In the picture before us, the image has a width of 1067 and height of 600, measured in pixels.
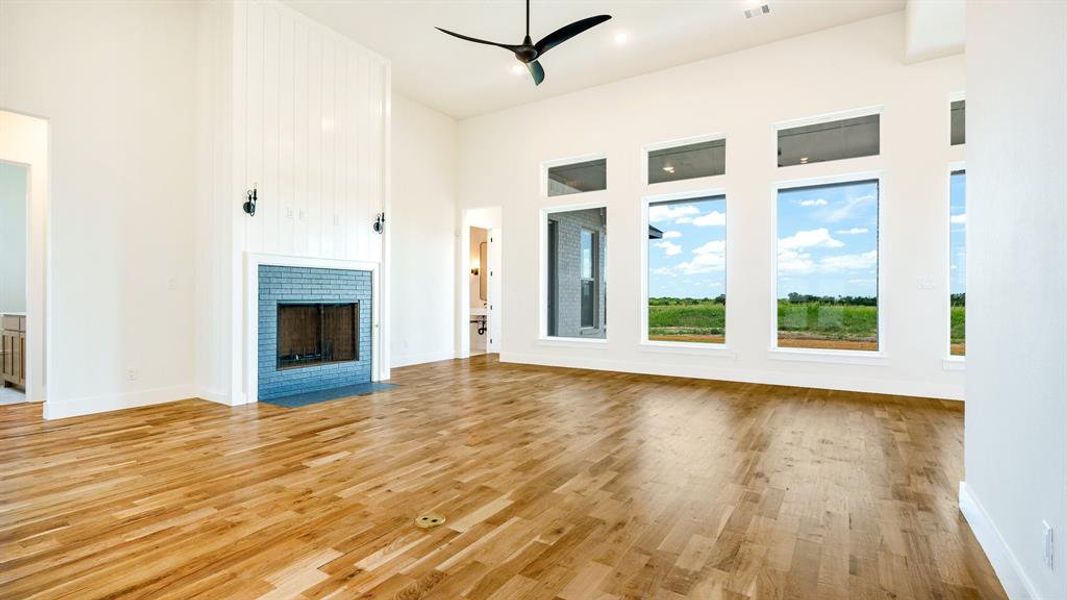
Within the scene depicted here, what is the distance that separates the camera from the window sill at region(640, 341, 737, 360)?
6.39 metres

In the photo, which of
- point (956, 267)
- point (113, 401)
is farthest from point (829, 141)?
point (113, 401)

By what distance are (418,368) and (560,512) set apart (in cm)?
525

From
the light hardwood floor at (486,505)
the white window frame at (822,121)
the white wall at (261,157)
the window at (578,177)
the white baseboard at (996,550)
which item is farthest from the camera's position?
the window at (578,177)

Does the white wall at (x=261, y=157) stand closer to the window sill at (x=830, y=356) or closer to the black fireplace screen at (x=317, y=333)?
the black fireplace screen at (x=317, y=333)

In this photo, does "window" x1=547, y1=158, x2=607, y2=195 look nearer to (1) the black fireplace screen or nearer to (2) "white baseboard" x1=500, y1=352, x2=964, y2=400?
(2) "white baseboard" x1=500, y1=352, x2=964, y2=400

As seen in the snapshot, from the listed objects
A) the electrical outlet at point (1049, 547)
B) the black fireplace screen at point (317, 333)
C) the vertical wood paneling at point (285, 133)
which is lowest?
the electrical outlet at point (1049, 547)

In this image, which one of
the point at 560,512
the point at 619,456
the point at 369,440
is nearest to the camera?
the point at 560,512

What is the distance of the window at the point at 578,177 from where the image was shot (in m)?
7.49

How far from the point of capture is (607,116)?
287 inches

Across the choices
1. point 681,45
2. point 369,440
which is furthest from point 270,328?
point 681,45

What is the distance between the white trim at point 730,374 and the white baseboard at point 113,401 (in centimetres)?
439

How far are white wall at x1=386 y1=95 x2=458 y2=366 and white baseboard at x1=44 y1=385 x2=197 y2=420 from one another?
113 inches

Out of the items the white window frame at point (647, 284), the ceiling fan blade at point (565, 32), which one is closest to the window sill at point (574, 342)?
the white window frame at point (647, 284)

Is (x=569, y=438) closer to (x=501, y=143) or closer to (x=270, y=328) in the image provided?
(x=270, y=328)
